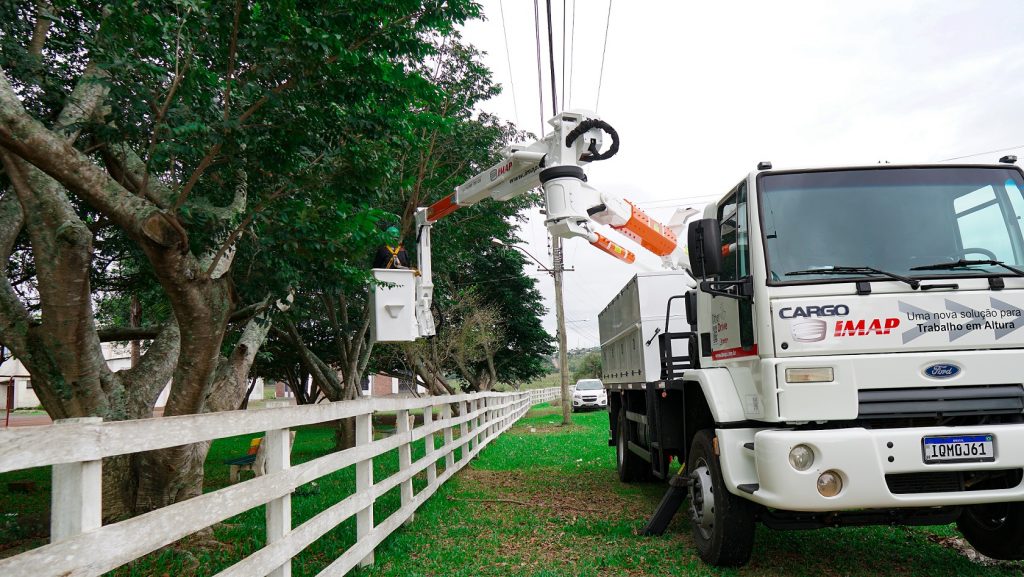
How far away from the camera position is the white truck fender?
Answer: 16.4 feet

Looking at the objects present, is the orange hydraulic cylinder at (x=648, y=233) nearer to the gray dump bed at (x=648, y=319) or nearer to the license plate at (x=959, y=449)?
the gray dump bed at (x=648, y=319)

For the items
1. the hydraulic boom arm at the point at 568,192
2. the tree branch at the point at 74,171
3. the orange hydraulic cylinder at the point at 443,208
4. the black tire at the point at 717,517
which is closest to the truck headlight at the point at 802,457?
the black tire at the point at 717,517

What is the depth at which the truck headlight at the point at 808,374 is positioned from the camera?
448cm

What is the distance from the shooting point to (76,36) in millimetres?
6844

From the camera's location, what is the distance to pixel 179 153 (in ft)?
20.9

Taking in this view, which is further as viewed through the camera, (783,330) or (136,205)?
(136,205)

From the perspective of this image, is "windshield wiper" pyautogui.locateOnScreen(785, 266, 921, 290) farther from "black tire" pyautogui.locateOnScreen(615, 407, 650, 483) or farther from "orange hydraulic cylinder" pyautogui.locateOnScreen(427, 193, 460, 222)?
"orange hydraulic cylinder" pyautogui.locateOnScreen(427, 193, 460, 222)

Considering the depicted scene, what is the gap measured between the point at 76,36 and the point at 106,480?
4264 mm

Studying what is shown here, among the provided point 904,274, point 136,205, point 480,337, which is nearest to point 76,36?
point 136,205

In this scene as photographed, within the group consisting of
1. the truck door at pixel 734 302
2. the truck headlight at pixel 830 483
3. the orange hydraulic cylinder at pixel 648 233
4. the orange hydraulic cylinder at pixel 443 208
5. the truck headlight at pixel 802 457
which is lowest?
the truck headlight at pixel 830 483

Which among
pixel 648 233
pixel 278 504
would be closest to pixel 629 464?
pixel 648 233

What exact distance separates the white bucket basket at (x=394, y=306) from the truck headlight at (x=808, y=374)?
523 cm

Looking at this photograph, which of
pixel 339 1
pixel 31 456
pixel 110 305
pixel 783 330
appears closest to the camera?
pixel 31 456

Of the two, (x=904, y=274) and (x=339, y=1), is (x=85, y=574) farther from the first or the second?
(x=339, y=1)
